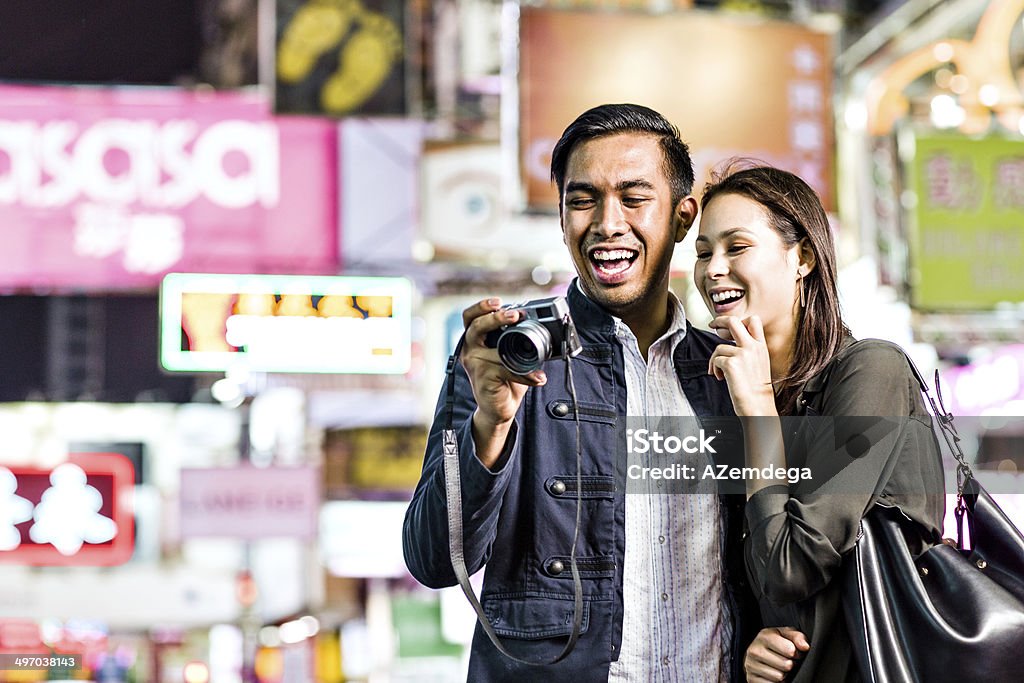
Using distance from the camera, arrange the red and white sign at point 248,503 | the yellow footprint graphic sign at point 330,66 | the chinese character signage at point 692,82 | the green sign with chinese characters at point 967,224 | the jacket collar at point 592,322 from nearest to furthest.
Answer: the jacket collar at point 592,322
the chinese character signage at point 692,82
the green sign with chinese characters at point 967,224
the red and white sign at point 248,503
the yellow footprint graphic sign at point 330,66

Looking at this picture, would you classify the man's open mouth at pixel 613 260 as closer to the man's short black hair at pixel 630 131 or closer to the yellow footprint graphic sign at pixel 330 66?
the man's short black hair at pixel 630 131

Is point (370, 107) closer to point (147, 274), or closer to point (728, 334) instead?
point (147, 274)

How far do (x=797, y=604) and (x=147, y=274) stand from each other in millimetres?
6052

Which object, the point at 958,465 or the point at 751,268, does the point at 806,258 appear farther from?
the point at 958,465

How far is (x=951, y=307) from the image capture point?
20.3ft

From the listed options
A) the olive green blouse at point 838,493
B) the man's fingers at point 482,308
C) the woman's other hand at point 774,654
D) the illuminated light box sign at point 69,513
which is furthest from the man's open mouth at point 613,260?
the illuminated light box sign at point 69,513

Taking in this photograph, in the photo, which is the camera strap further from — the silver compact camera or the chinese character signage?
the chinese character signage

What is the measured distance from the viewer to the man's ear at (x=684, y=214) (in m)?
1.91

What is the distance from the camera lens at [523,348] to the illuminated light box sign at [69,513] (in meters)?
6.01

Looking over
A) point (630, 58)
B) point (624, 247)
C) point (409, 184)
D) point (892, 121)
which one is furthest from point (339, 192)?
point (624, 247)

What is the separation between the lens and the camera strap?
1.65m

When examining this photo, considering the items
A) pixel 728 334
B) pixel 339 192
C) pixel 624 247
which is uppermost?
pixel 339 192

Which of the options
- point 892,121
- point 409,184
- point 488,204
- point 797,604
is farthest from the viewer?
point 409,184

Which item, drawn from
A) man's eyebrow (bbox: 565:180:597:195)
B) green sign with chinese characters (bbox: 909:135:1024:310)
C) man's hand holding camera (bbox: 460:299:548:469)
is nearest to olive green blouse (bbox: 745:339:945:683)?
man's hand holding camera (bbox: 460:299:548:469)
